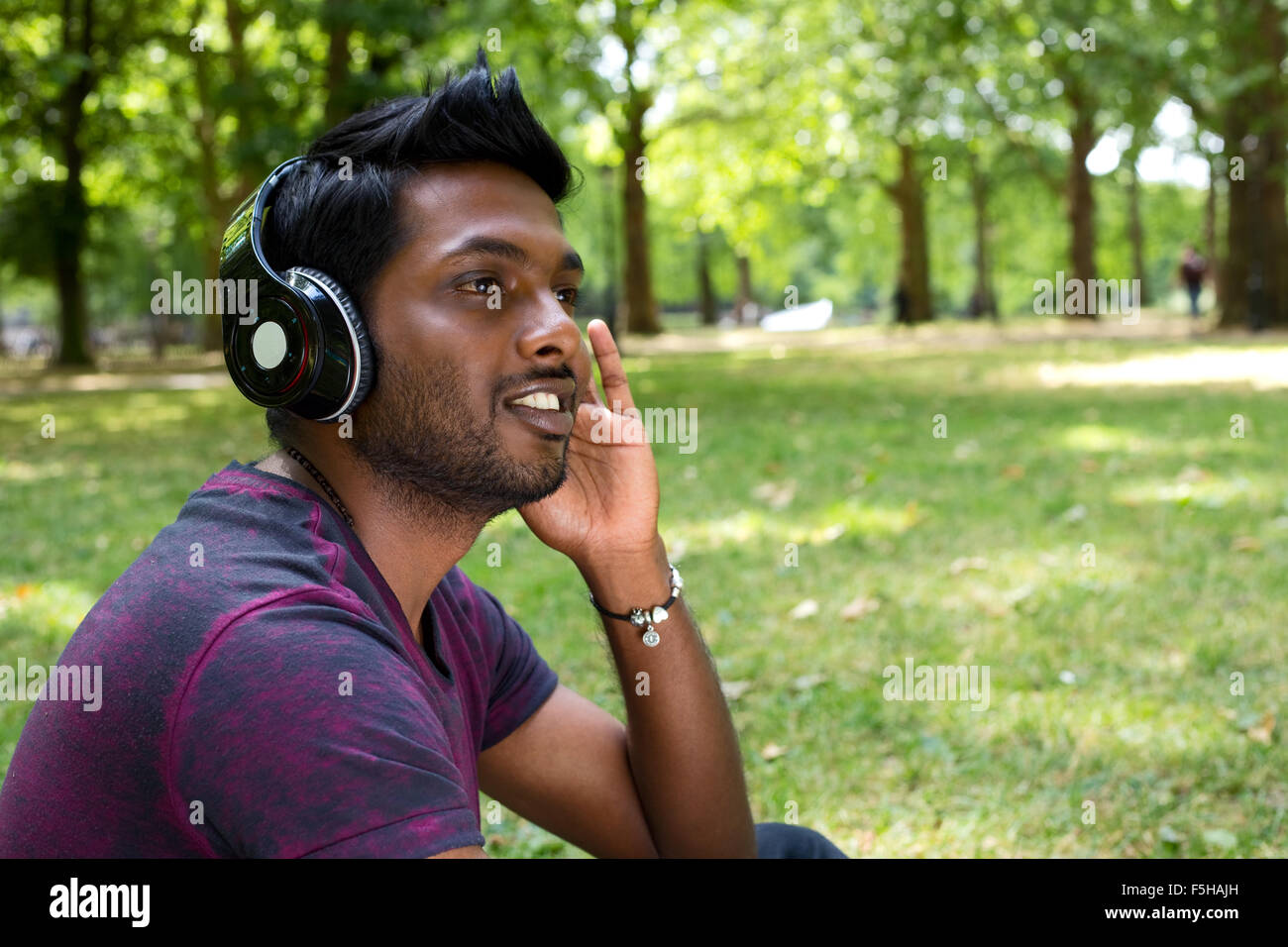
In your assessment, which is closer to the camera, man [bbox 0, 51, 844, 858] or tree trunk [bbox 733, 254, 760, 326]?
man [bbox 0, 51, 844, 858]

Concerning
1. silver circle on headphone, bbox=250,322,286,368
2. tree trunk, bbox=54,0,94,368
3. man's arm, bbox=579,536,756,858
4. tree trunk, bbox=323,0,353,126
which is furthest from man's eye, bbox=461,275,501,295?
tree trunk, bbox=54,0,94,368

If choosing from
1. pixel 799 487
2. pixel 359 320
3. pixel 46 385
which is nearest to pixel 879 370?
pixel 799 487

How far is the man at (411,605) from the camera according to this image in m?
1.32

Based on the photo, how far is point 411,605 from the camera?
6.36 feet

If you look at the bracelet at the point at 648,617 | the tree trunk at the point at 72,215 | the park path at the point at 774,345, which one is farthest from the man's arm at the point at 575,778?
the tree trunk at the point at 72,215

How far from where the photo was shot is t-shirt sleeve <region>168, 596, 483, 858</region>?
128cm

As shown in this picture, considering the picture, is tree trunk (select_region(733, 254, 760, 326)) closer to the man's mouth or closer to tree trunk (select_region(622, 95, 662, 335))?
tree trunk (select_region(622, 95, 662, 335))

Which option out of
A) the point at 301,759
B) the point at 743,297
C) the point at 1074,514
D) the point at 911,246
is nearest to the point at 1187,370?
the point at 1074,514

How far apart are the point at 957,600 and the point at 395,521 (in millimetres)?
4250

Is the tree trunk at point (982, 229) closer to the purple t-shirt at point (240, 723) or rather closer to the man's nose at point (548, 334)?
the man's nose at point (548, 334)

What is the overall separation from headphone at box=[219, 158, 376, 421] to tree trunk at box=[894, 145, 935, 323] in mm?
34761

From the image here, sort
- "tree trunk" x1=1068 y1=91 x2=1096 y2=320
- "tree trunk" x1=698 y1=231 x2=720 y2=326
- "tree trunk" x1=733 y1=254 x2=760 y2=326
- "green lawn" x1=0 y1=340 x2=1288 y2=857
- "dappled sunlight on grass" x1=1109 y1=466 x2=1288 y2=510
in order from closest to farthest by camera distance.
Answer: "green lawn" x1=0 y1=340 x2=1288 y2=857
"dappled sunlight on grass" x1=1109 y1=466 x2=1288 y2=510
"tree trunk" x1=1068 y1=91 x2=1096 y2=320
"tree trunk" x1=733 y1=254 x2=760 y2=326
"tree trunk" x1=698 y1=231 x2=720 y2=326

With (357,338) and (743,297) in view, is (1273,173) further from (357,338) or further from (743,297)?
(743,297)
